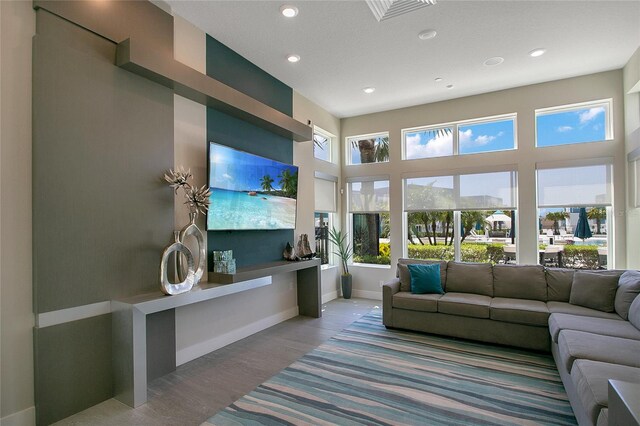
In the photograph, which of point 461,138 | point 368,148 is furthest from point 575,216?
point 368,148

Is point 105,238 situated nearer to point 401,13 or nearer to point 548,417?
point 401,13

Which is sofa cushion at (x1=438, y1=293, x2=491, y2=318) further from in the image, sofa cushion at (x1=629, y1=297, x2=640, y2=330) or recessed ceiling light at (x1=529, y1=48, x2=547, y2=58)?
recessed ceiling light at (x1=529, y1=48, x2=547, y2=58)

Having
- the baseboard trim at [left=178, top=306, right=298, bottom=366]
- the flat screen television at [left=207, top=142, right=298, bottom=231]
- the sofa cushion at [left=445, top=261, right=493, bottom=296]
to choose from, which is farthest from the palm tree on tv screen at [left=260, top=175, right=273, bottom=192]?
the sofa cushion at [left=445, top=261, right=493, bottom=296]

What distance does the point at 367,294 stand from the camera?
6113 mm

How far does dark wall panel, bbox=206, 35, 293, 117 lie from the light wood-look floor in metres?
3.02

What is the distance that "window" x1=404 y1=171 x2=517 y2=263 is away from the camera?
509 centimetres

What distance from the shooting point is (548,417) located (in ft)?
7.73

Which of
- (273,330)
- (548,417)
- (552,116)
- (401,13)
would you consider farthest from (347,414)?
(552,116)

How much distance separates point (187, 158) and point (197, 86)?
0.70 metres

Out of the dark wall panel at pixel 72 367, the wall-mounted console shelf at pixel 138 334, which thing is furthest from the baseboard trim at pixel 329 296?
the dark wall panel at pixel 72 367

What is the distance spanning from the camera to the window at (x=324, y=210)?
5766 mm

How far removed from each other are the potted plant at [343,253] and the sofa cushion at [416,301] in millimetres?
1810

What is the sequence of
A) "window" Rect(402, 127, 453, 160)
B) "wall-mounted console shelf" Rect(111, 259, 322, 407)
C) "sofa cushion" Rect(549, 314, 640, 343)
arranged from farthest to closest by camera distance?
1. "window" Rect(402, 127, 453, 160)
2. "sofa cushion" Rect(549, 314, 640, 343)
3. "wall-mounted console shelf" Rect(111, 259, 322, 407)

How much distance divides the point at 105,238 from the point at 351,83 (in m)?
3.72
